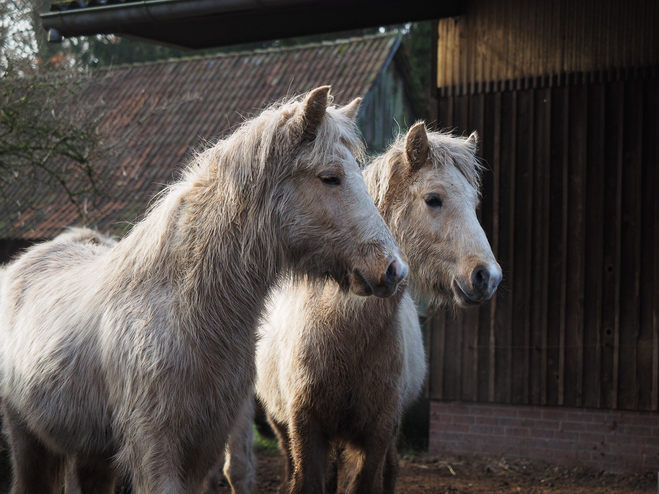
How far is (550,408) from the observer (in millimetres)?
7422

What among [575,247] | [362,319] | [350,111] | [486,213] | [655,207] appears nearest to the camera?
[350,111]

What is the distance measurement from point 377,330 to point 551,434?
171 inches

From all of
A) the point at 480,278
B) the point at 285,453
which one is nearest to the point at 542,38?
the point at 480,278

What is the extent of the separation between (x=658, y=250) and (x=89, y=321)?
5832 mm

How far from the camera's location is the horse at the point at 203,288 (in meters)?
2.76

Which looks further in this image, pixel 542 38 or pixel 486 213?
pixel 486 213

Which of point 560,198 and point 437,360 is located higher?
point 560,198

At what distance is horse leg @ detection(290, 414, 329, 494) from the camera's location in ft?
13.0

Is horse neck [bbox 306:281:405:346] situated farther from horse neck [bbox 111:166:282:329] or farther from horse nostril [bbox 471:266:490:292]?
horse neck [bbox 111:166:282:329]

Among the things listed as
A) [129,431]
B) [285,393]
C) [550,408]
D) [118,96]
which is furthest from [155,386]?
[118,96]

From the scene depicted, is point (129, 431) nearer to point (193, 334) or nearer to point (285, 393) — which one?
point (193, 334)

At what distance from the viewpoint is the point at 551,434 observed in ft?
24.3

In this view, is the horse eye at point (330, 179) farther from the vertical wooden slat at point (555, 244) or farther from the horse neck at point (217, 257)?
the vertical wooden slat at point (555, 244)

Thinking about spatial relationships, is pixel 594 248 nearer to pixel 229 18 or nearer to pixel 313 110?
pixel 229 18
